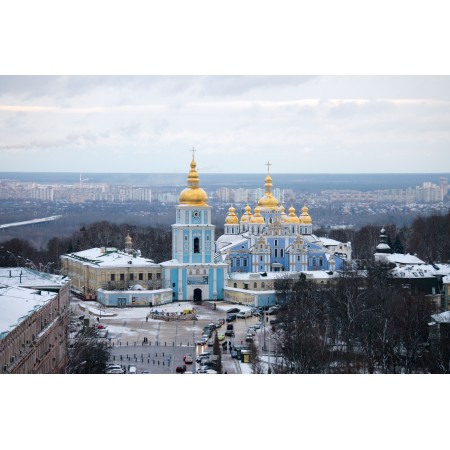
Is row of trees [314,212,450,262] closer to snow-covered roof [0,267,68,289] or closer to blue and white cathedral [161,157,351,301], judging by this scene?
blue and white cathedral [161,157,351,301]

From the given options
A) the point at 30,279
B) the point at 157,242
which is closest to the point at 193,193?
A: the point at 30,279

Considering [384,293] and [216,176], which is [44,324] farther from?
[216,176]

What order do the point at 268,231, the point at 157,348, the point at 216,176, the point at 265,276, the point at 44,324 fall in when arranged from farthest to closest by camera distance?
the point at 216,176 → the point at 268,231 → the point at 265,276 → the point at 157,348 → the point at 44,324

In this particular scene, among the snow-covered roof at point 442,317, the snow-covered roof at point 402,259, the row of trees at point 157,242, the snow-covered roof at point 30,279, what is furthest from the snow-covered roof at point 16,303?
the snow-covered roof at point 402,259

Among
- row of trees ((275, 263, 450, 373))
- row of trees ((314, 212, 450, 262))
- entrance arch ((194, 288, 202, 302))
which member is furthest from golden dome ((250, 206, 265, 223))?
row of trees ((275, 263, 450, 373))

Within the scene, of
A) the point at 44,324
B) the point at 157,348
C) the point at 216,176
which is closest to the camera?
the point at 44,324

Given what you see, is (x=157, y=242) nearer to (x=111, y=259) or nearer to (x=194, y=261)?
(x=111, y=259)

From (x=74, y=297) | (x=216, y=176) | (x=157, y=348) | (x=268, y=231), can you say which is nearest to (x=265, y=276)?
(x=268, y=231)
